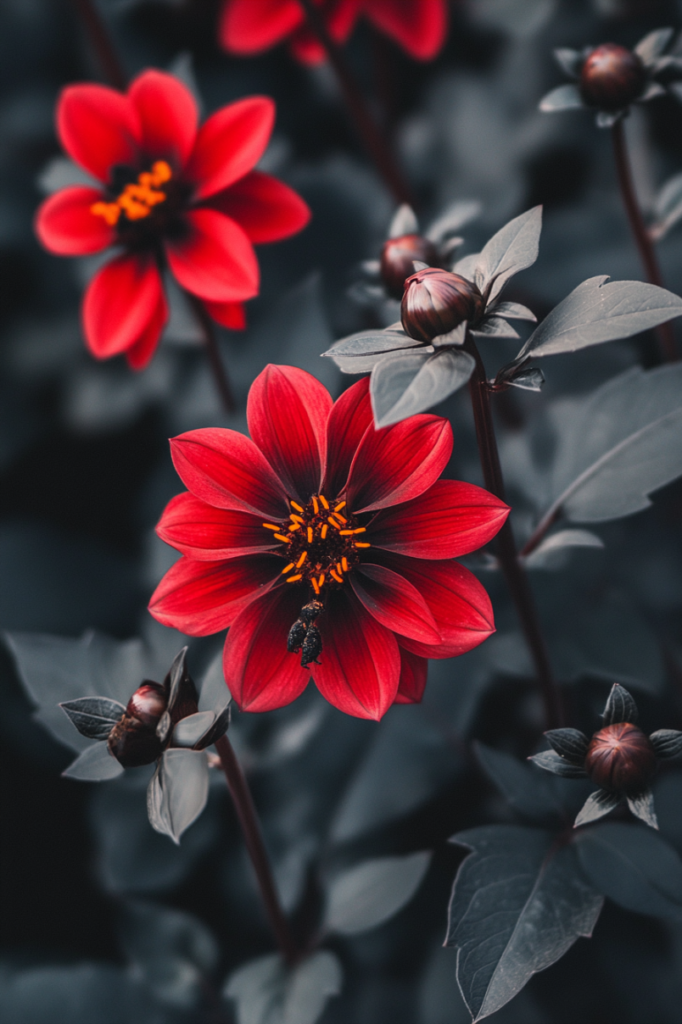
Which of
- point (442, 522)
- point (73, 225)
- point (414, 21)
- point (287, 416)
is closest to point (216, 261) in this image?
point (73, 225)

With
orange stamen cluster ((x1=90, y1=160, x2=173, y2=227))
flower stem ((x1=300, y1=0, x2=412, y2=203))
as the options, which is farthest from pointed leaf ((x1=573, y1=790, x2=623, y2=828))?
flower stem ((x1=300, y1=0, x2=412, y2=203))

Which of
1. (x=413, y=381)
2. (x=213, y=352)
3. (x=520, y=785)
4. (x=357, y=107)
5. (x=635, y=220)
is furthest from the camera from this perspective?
(x=357, y=107)

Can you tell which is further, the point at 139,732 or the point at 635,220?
the point at 635,220

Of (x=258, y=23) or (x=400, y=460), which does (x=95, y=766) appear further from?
(x=258, y=23)

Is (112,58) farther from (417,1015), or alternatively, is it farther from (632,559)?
(417,1015)

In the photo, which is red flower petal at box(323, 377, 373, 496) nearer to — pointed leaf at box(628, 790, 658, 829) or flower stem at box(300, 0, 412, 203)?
pointed leaf at box(628, 790, 658, 829)

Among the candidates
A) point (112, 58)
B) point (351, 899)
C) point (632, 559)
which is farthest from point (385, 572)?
point (112, 58)
